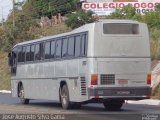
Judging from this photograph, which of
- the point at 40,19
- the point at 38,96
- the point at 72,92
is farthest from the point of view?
the point at 40,19

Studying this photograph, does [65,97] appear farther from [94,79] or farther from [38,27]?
[38,27]

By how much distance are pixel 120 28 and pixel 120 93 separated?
2.55 meters

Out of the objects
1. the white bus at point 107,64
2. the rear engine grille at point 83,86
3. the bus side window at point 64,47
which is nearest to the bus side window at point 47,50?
the bus side window at point 64,47

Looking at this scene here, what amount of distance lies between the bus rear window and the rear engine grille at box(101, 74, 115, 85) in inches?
66.5

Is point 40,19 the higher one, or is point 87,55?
point 40,19

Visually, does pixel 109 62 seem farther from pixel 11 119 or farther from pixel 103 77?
pixel 11 119

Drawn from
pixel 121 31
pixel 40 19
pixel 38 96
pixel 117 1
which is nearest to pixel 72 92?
pixel 121 31

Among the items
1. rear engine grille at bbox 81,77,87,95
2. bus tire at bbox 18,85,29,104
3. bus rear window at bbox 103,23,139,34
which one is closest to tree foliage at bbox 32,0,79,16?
bus tire at bbox 18,85,29,104

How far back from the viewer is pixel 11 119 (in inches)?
752

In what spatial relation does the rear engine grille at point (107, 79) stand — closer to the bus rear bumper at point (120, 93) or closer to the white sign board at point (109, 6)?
the bus rear bumper at point (120, 93)

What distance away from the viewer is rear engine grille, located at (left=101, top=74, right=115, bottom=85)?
2346 centimetres

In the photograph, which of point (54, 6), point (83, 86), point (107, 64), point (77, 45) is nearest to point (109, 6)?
point (54, 6)

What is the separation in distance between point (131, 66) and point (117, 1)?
2765 inches

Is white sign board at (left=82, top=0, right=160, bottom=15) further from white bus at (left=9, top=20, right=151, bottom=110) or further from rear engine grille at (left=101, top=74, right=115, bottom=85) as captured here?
rear engine grille at (left=101, top=74, right=115, bottom=85)
